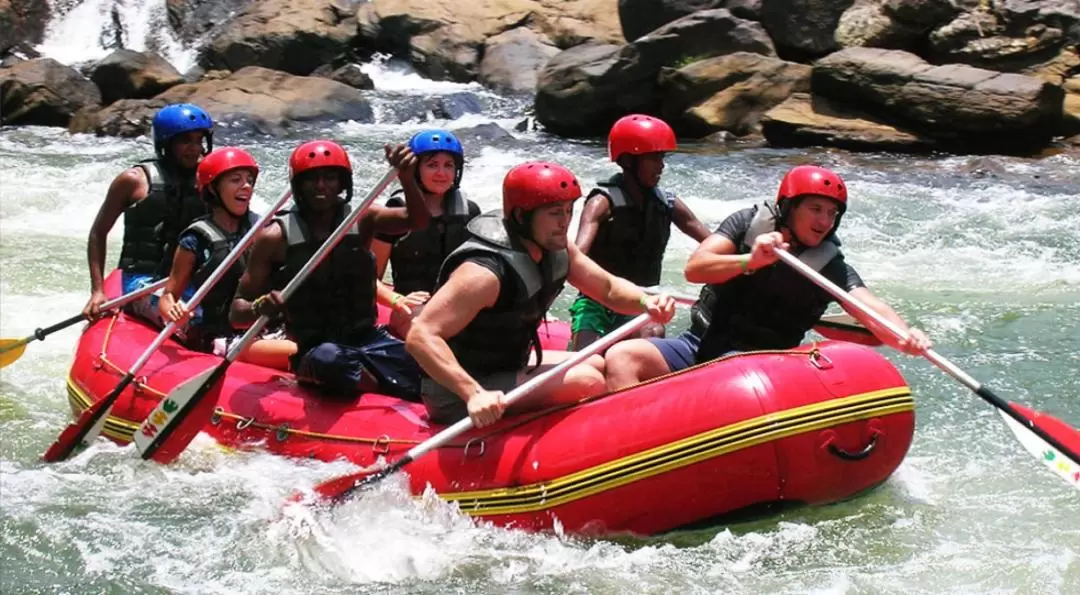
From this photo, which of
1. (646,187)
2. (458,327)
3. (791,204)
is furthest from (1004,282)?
(458,327)

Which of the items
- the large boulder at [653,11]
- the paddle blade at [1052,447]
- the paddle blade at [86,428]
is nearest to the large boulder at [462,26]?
the large boulder at [653,11]

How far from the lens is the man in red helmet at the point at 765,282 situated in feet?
15.8

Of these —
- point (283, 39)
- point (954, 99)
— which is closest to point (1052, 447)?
point (954, 99)

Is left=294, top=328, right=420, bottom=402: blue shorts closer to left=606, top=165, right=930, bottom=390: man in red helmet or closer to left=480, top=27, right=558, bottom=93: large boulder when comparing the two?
left=606, top=165, right=930, bottom=390: man in red helmet

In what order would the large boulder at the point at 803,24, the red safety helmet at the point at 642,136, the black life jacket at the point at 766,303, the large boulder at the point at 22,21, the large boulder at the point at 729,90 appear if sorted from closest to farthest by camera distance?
the black life jacket at the point at 766,303, the red safety helmet at the point at 642,136, the large boulder at the point at 729,90, the large boulder at the point at 803,24, the large boulder at the point at 22,21

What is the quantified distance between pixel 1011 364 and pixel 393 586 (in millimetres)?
Answer: 4166

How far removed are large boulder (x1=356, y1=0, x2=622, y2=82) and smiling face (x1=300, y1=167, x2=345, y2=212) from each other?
1373 centimetres

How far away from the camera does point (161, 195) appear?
6.55 meters

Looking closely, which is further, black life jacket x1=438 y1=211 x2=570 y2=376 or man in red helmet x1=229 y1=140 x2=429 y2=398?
man in red helmet x1=229 y1=140 x2=429 y2=398

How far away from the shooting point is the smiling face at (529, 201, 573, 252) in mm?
4602

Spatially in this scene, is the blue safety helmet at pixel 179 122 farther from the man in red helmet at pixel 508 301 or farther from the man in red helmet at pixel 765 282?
the man in red helmet at pixel 765 282

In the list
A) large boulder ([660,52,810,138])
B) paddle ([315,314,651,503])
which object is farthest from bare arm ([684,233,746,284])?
large boulder ([660,52,810,138])

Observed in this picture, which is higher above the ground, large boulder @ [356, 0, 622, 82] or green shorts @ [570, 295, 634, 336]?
green shorts @ [570, 295, 634, 336]

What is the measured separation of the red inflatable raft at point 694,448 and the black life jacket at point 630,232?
4.12 feet
